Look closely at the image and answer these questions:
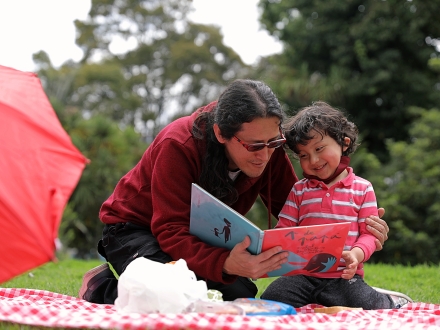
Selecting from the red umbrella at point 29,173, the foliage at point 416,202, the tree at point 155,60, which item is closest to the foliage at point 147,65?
the tree at point 155,60

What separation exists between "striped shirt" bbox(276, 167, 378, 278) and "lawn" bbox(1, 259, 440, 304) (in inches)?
37.1

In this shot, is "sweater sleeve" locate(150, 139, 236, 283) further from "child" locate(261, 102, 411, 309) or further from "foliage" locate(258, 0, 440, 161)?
"foliage" locate(258, 0, 440, 161)

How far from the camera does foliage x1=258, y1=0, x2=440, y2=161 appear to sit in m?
12.7

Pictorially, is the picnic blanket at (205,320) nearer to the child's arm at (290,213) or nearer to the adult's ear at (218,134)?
the child's arm at (290,213)

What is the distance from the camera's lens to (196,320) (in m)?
2.20

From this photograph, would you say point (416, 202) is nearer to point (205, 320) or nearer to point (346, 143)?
point (346, 143)

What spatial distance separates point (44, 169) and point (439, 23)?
11.7 m

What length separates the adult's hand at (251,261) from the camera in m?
2.72

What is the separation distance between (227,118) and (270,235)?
25.1 inches

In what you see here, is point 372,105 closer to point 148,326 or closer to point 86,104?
point 148,326

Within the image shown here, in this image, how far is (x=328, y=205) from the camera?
10.7 feet

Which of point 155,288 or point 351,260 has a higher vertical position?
point 351,260

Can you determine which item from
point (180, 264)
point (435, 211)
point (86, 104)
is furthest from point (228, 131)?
point (86, 104)

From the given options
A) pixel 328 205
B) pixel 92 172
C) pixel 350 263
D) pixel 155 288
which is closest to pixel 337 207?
pixel 328 205
